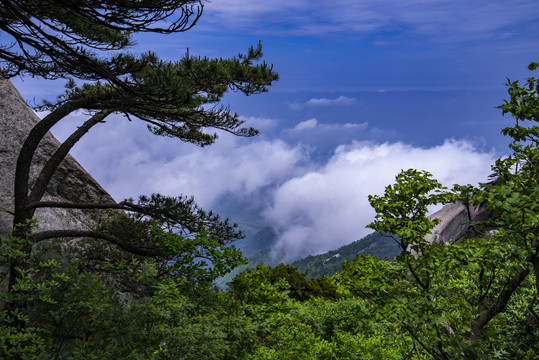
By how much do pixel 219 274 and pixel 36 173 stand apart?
280 inches

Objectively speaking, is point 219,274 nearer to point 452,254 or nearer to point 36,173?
point 452,254

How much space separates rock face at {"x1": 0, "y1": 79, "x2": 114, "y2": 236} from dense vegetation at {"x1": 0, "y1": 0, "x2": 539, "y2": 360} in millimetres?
1712

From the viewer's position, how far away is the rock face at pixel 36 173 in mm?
10398

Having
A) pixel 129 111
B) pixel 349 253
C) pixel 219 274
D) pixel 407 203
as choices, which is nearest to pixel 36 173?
pixel 129 111

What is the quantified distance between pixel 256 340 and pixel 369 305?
2.20 m

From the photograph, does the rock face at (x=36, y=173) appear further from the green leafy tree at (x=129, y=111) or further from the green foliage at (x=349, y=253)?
the green foliage at (x=349, y=253)

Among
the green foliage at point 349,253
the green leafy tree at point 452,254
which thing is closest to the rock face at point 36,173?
the green leafy tree at point 452,254

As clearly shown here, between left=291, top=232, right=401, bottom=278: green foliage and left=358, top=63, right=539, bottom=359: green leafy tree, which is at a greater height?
left=291, top=232, right=401, bottom=278: green foliage

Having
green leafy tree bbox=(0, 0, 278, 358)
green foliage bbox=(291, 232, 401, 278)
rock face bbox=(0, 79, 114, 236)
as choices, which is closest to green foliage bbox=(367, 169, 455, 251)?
green leafy tree bbox=(0, 0, 278, 358)

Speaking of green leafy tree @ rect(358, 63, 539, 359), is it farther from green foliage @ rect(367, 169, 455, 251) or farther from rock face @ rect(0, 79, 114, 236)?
rock face @ rect(0, 79, 114, 236)

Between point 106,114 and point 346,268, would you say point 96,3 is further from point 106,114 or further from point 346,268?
point 346,268

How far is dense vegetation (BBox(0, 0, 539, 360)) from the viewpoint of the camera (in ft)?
14.3

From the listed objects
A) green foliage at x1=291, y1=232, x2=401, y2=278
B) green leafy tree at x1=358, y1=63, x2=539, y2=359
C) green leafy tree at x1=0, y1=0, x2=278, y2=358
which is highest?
green foliage at x1=291, y1=232, x2=401, y2=278

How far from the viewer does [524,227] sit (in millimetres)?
3816
